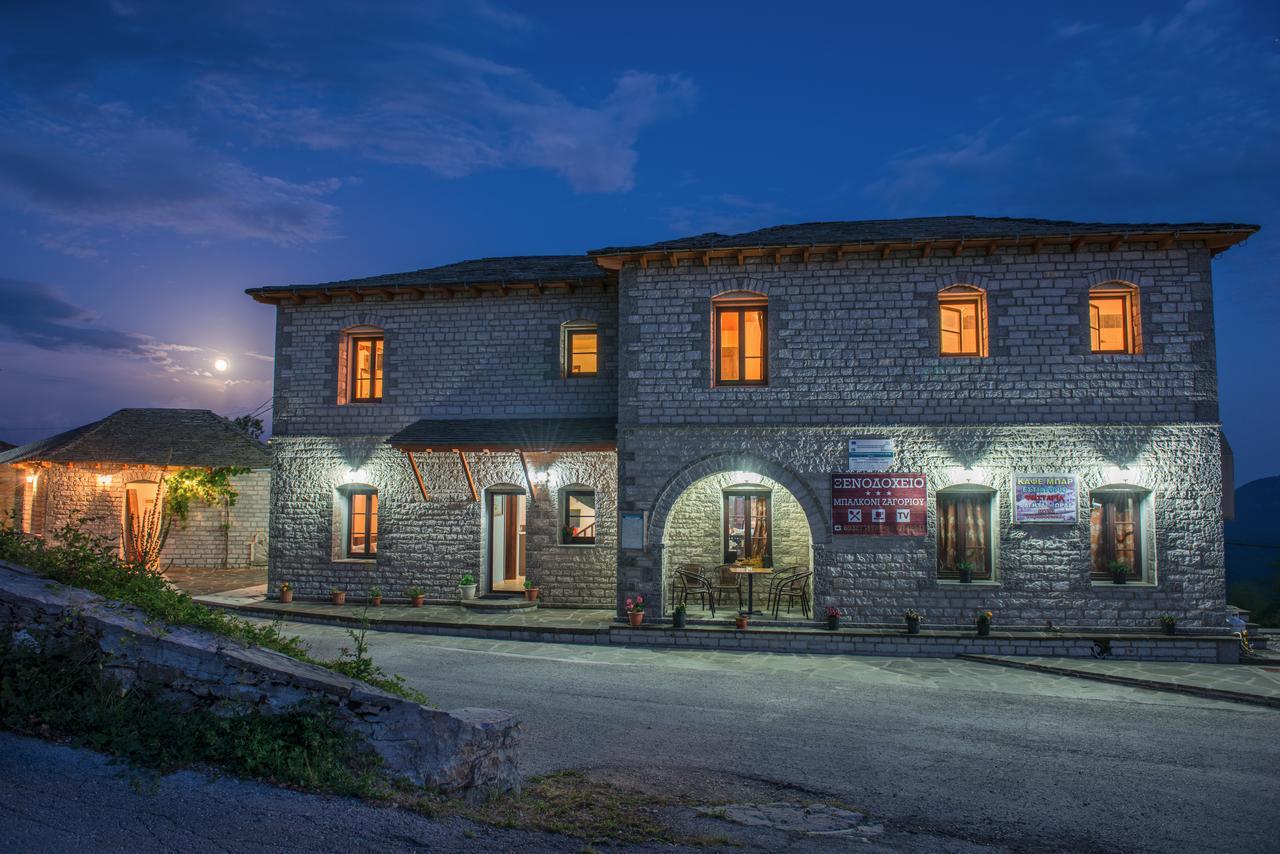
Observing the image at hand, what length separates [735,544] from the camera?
48.2ft

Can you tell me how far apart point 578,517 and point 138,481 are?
511 inches

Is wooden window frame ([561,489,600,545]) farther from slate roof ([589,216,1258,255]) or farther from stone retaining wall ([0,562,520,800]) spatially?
stone retaining wall ([0,562,520,800])

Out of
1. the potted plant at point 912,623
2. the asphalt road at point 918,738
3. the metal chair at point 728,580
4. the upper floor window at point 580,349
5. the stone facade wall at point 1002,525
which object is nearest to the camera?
the asphalt road at point 918,738

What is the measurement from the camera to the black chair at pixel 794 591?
13377mm

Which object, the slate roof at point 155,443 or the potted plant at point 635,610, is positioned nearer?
the potted plant at point 635,610

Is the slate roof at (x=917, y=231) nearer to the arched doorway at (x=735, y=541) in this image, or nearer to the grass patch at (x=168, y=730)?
the arched doorway at (x=735, y=541)

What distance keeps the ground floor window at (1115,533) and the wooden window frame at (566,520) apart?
8645 millimetres

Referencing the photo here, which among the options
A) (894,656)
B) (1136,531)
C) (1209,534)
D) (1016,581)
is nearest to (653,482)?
(894,656)

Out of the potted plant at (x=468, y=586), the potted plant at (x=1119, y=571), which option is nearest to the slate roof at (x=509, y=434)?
the potted plant at (x=468, y=586)

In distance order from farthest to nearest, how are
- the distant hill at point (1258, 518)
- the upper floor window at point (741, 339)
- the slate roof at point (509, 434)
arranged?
the distant hill at point (1258, 518) → the slate roof at point (509, 434) → the upper floor window at point (741, 339)

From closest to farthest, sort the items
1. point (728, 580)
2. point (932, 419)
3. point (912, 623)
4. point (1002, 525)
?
point (912, 623), point (1002, 525), point (932, 419), point (728, 580)

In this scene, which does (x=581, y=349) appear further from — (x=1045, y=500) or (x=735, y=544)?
(x=1045, y=500)

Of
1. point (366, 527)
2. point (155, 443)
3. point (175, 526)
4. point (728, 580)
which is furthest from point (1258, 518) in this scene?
point (155, 443)

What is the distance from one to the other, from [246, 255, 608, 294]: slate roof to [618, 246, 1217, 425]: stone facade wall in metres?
2.06
